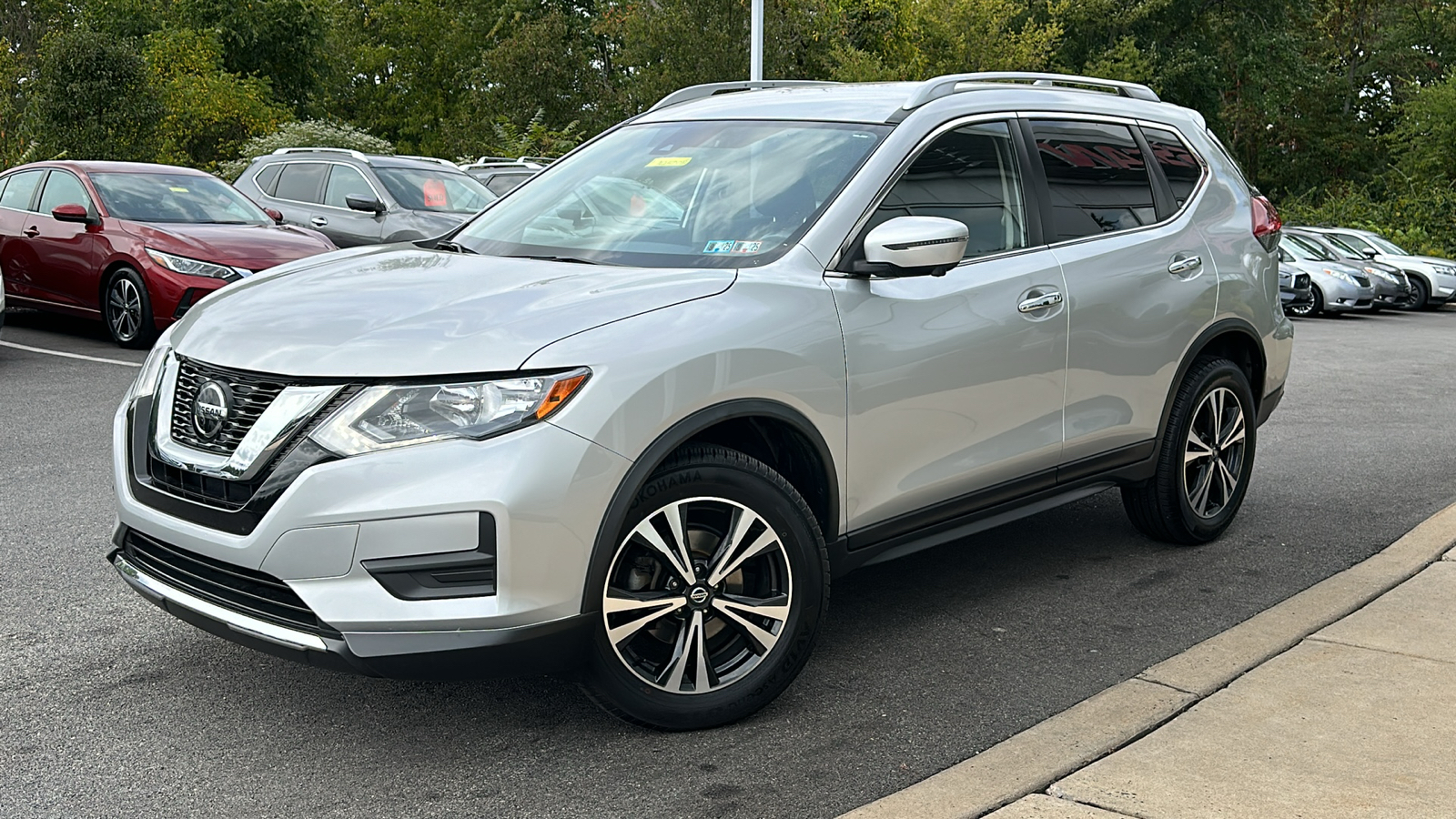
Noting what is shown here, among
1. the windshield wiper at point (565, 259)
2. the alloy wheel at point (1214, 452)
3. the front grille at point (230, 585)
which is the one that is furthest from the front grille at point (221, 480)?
the alloy wheel at point (1214, 452)

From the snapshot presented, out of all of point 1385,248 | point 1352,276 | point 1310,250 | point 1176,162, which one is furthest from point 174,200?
point 1385,248

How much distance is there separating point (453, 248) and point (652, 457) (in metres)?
1.56

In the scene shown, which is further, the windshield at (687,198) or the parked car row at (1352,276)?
the parked car row at (1352,276)

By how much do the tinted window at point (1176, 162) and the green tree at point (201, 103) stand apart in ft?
77.0

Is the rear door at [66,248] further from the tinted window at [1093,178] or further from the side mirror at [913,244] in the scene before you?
the side mirror at [913,244]

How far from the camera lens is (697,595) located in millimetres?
3783

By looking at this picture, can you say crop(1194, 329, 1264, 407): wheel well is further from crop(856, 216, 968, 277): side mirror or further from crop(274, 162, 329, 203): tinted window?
crop(274, 162, 329, 203): tinted window

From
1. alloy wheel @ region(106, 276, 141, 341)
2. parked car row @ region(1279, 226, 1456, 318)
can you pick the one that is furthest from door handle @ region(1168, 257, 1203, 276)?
parked car row @ region(1279, 226, 1456, 318)

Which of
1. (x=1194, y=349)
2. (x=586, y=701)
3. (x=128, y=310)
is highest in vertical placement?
(x=1194, y=349)

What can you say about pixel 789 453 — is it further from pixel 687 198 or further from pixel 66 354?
pixel 66 354

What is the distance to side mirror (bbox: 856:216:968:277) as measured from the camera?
4074mm

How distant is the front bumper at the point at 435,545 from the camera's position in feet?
10.9

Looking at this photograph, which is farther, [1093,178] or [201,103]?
[201,103]

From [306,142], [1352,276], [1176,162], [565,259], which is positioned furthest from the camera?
[306,142]
